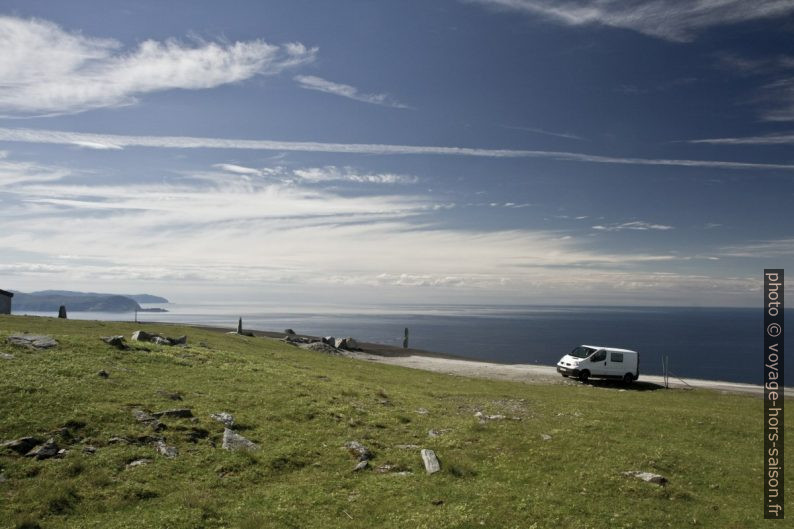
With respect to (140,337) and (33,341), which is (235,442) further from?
(140,337)

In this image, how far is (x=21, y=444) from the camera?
14008 millimetres

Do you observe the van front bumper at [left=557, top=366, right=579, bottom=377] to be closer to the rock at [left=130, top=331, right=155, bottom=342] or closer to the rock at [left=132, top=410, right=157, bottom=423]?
the rock at [left=130, top=331, right=155, bottom=342]

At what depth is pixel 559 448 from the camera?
18812mm

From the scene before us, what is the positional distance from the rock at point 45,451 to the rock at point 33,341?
43.0 ft

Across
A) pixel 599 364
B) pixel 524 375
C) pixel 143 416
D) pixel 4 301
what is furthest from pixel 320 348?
pixel 143 416

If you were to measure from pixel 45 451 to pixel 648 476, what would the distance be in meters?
19.1

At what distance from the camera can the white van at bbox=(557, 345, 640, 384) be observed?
48000 mm

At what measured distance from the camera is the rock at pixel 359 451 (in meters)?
16.8

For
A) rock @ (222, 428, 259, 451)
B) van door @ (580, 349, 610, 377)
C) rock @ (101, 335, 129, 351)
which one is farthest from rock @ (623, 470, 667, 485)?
van door @ (580, 349, 610, 377)

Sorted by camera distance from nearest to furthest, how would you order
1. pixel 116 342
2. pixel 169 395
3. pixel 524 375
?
pixel 169 395 → pixel 116 342 → pixel 524 375

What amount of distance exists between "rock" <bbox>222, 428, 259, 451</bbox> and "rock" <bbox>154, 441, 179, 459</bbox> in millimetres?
1599

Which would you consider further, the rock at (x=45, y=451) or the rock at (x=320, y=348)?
the rock at (x=320, y=348)

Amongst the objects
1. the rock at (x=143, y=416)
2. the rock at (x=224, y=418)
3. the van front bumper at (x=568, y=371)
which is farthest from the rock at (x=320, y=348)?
the rock at (x=143, y=416)

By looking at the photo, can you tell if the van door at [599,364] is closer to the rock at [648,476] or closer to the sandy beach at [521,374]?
the sandy beach at [521,374]
